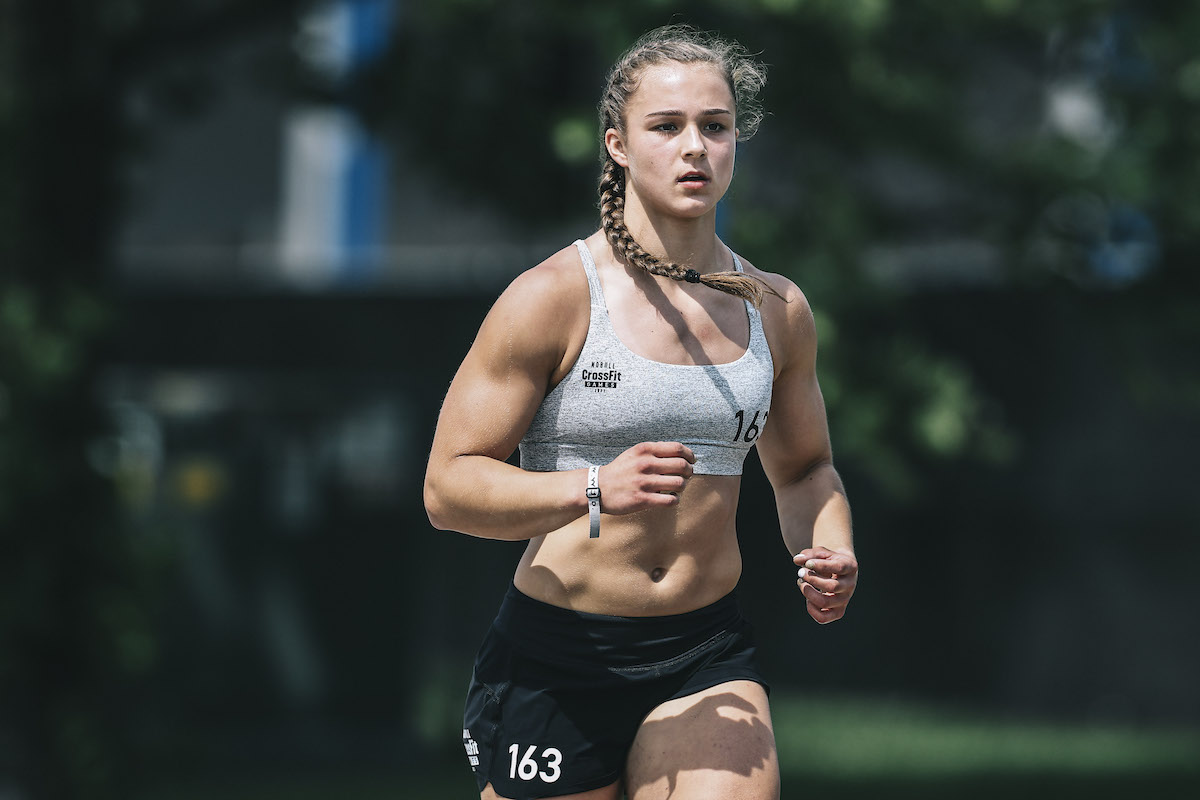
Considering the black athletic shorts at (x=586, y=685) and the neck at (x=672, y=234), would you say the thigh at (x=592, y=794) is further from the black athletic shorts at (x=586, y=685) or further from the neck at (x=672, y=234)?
the neck at (x=672, y=234)

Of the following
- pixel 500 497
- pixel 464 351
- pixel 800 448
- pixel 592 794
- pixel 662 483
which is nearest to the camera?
pixel 662 483

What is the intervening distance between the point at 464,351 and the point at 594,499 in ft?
27.8

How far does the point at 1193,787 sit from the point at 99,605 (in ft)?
22.0

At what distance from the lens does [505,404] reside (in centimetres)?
378

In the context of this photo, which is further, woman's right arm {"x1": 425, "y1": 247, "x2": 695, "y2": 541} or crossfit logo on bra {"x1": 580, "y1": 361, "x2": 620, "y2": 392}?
crossfit logo on bra {"x1": 580, "y1": 361, "x2": 620, "y2": 392}

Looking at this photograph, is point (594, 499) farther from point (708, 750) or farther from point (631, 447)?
point (708, 750)

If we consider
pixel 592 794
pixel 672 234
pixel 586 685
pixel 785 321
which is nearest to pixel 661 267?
pixel 672 234

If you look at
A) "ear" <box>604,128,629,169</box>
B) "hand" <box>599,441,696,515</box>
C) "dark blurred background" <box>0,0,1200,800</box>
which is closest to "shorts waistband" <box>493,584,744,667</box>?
"hand" <box>599,441,696,515</box>

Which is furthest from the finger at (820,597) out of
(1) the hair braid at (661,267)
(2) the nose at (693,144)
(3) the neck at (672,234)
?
(2) the nose at (693,144)

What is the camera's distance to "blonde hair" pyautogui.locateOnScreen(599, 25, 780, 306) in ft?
12.8

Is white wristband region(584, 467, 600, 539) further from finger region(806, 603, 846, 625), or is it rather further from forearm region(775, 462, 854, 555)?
forearm region(775, 462, 854, 555)

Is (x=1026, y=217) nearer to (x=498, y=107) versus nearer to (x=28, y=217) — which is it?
(x=498, y=107)

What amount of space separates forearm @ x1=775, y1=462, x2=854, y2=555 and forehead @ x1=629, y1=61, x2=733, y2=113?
961mm

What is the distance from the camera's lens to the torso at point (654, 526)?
3.87 m
